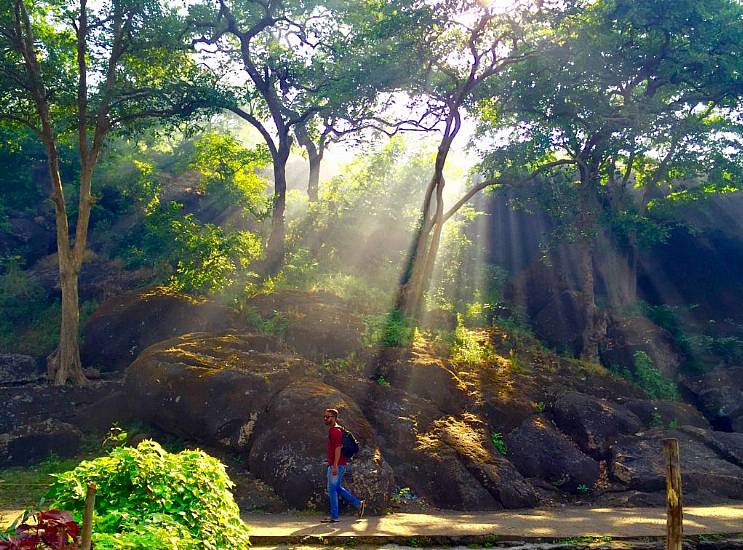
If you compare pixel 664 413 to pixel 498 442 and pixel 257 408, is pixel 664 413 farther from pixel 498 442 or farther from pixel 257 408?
pixel 257 408

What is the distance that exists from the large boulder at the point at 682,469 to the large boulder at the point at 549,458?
66 cm

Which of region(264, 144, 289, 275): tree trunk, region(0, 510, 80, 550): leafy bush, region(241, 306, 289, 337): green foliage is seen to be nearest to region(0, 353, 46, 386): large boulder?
region(241, 306, 289, 337): green foliage

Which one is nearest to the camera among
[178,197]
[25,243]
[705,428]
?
[705,428]

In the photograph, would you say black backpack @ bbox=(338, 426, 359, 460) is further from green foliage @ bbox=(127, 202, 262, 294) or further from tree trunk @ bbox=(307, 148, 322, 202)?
tree trunk @ bbox=(307, 148, 322, 202)

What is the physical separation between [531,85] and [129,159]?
24.3m

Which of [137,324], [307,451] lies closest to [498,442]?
[307,451]

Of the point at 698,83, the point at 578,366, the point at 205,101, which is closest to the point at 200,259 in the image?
the point at 205,101

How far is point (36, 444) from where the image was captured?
15250mm

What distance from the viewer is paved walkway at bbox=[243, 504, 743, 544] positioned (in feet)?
31.5

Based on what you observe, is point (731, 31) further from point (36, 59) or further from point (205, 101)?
point (36, 59)

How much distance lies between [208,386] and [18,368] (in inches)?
437

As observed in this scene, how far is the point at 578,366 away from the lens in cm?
2055

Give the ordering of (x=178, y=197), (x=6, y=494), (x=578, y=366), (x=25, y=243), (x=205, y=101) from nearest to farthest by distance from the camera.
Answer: (x=6, y=494)
(x=578, y=366)
(x=205, y=101)
(x=25, y=243)
(x=178, y=197)

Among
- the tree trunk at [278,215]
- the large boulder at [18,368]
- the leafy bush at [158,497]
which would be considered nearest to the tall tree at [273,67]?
the tree trunk at [278,215]
